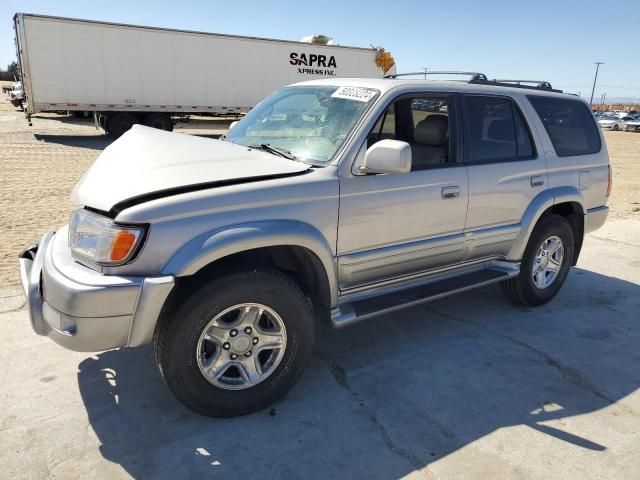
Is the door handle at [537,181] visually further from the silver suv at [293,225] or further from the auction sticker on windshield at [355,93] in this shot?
the auction sticker on windshield at [355,93]

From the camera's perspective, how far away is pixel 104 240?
2596mm

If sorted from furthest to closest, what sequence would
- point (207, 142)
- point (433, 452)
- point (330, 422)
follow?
point (207, 142)
point (330, 422)
point (433, 452)

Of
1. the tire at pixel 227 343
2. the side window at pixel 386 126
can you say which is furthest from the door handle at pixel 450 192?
the tire at pixel 227 343

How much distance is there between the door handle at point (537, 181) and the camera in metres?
4.26

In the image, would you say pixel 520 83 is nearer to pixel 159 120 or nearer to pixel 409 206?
pixel 409 206

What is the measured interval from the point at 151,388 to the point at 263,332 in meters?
0.85

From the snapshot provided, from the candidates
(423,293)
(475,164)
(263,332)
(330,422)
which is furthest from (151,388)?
(475,164)

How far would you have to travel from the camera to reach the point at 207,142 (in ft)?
11.7

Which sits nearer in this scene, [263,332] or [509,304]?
[263,332]

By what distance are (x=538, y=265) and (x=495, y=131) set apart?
1.35 meters

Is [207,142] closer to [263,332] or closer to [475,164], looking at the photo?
[263,332]

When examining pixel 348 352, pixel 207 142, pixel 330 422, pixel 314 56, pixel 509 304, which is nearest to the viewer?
pixel 330 422

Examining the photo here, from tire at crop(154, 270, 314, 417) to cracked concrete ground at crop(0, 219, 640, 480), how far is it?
0.12 m

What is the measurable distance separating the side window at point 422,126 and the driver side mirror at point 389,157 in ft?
1.97
